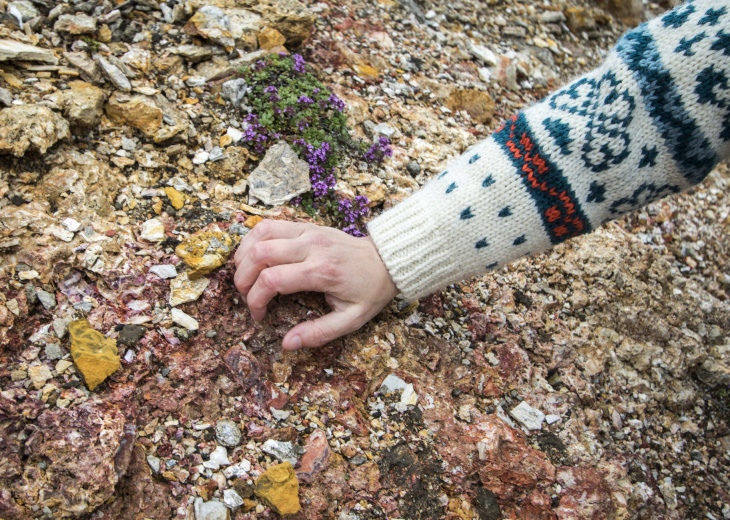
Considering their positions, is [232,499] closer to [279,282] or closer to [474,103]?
[279,282]

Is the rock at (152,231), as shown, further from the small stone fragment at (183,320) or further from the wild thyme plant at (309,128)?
the wild thyme plant at (309,128)

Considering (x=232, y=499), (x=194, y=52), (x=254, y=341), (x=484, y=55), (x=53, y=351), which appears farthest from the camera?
(x=484, y=55)

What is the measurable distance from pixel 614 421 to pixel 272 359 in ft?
5.49

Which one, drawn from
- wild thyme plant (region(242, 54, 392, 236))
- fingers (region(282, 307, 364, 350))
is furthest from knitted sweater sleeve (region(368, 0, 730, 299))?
wild thyme plant (region(242, 54, 392, 236))

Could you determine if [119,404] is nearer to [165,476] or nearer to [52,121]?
[165,476]

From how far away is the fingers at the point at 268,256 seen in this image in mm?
2049

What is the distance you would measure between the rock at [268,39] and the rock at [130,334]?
72.2 inches

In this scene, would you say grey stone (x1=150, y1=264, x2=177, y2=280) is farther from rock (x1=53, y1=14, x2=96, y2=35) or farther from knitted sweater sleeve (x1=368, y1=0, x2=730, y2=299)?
rock (x1=53, y1=14, x2=96, y2=35)

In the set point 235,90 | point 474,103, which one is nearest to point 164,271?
point 235,90

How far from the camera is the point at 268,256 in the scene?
6.75ft

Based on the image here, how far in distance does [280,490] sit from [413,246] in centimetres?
104

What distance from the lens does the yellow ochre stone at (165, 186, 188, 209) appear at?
2455 mm

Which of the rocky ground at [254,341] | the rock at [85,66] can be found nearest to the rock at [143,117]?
the rocky ground at [254,341]

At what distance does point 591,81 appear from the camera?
79.5 inches
